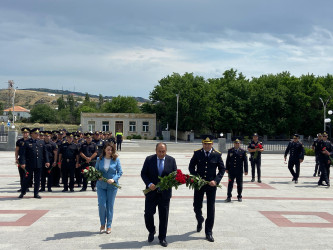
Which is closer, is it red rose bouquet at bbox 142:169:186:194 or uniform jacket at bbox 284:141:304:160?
red rose bouquet at bbox 142:169:186:194

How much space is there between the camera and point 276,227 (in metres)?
8.34

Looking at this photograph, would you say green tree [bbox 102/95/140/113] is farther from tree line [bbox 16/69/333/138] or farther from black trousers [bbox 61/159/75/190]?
black trousers [bbox 61/159/75/190]

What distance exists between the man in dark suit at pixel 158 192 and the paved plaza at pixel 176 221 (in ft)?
1.12

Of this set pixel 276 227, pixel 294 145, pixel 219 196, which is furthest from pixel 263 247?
pixel 294 145

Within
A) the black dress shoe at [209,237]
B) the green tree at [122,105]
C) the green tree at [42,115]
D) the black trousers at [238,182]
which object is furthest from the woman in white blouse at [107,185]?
the green tree at [42,115]

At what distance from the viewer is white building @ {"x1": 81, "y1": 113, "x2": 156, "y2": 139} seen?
67.1 metres

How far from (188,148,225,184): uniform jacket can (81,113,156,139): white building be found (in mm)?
59418

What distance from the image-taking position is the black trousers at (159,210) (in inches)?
275

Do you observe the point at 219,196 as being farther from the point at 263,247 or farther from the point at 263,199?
the point at 263,247

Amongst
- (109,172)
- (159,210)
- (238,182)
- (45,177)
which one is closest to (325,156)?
(238,182)

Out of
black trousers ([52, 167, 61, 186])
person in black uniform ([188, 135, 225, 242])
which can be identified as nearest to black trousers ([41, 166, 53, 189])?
black trousers ([52, 167, 61, 186])

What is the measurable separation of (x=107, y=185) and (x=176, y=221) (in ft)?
6.37

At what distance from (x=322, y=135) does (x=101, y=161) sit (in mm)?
10612

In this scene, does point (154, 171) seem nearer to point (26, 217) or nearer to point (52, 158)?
point (26, 217)
